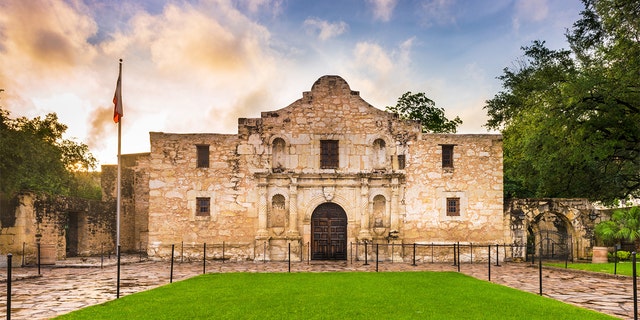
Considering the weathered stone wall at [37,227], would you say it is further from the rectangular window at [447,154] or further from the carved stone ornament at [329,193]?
the rectangular window at [447,154]

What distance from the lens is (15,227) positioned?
20.9 metres

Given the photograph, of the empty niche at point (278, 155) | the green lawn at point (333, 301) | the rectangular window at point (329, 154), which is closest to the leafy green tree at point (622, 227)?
the green lawn at point (333, 301)

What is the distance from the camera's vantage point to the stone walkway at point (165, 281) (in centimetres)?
1112

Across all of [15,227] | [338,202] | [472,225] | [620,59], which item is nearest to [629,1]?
[620,59]

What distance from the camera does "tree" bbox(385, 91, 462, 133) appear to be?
36.1 m

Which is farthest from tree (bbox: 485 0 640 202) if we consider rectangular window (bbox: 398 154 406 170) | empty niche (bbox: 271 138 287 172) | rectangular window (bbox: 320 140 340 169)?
empty niche (bbox: 271 138 287 172)

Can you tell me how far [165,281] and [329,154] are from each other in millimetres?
10706

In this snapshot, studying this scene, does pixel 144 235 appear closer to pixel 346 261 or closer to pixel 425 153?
pixel 346 261

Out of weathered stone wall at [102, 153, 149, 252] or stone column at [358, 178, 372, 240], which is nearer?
stone column at [358, 178, 372, 240]

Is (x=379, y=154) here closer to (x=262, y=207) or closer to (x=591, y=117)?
(x=262, y=207)

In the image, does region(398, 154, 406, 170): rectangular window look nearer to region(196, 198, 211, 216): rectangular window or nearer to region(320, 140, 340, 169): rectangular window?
region(320, 140, 340, 169): rectangular window

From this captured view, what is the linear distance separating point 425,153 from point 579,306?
45.0 feet

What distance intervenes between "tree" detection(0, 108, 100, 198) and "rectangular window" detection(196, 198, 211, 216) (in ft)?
22.1

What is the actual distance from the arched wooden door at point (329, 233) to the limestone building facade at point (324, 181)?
46 millimetres
